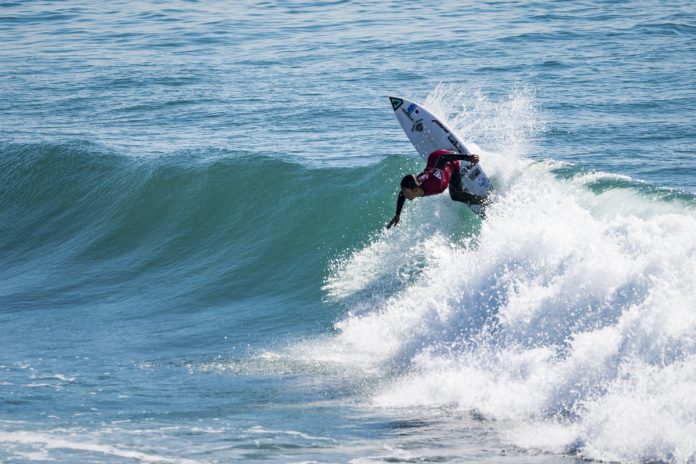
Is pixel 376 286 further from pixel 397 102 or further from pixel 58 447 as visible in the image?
pixel 58 447

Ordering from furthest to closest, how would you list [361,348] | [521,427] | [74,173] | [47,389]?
[74,173] → [361,348] → [47,389] → [521,427]

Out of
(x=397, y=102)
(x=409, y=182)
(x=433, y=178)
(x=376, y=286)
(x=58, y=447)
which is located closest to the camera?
(x=58, y=447)

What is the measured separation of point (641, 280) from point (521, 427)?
2.03 metres

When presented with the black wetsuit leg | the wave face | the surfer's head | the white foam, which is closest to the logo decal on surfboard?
the wave face

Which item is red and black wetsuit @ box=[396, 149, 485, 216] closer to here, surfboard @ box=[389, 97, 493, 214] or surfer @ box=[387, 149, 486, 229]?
surfer @ box=[387, 149, 486, 229]

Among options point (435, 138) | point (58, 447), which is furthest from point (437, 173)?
point (58, 447)

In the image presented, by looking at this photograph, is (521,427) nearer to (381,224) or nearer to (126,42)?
(381,224)

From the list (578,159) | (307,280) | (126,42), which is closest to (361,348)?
(307,280)

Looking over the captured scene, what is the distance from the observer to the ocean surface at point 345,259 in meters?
8.88

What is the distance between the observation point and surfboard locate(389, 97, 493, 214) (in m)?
13.6

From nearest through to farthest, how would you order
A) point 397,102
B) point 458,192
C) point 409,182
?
point 409,182, point 458,192, point 397,102

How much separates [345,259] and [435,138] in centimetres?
215

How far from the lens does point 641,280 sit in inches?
381

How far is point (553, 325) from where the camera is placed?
10.1 m
